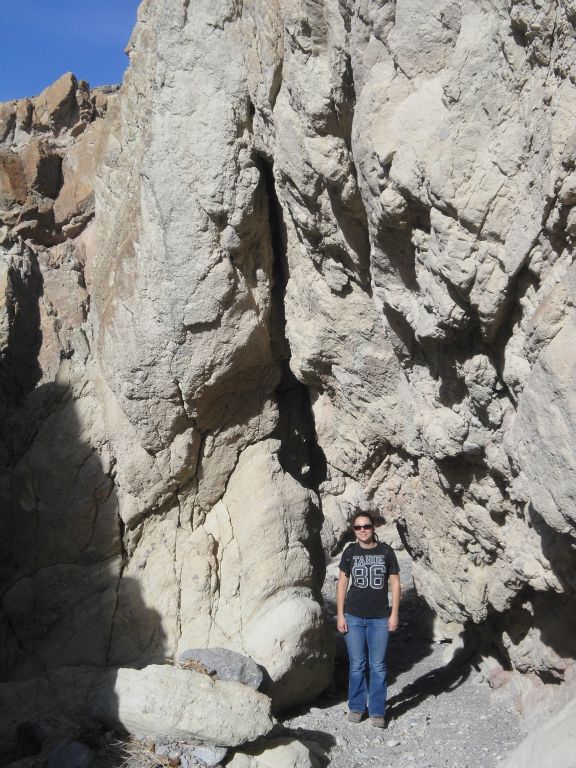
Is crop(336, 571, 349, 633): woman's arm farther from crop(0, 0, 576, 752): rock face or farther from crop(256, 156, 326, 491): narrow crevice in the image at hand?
crop(256, 156, 326, 491): narrow crevice

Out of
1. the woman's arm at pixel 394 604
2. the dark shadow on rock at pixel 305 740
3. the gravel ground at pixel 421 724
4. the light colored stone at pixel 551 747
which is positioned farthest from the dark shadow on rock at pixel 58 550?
the light colored stone at pixel 551 747

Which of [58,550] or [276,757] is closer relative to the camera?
[276,757]

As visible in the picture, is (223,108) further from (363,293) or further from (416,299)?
(416,299)

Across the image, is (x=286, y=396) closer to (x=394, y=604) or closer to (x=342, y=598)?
(x=342, y=598)

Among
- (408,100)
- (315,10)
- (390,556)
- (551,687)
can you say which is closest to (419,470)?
(390,556)

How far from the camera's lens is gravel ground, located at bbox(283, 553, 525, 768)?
185 inches

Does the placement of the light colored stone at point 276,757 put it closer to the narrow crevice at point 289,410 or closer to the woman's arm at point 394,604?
the woman's arm at point 394,604

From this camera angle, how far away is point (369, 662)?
17.0 ft

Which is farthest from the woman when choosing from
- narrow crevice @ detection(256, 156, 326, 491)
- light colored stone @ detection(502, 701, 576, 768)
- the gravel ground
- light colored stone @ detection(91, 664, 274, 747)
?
light colored stone @ detection(502, 701, 576, 768)

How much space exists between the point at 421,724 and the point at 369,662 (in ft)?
1.78

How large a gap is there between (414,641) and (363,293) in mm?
3590

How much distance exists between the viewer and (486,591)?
16.9 ft

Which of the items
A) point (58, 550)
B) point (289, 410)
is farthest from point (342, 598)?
point (58, 550)

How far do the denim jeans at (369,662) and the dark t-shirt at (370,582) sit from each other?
0.24 feet
